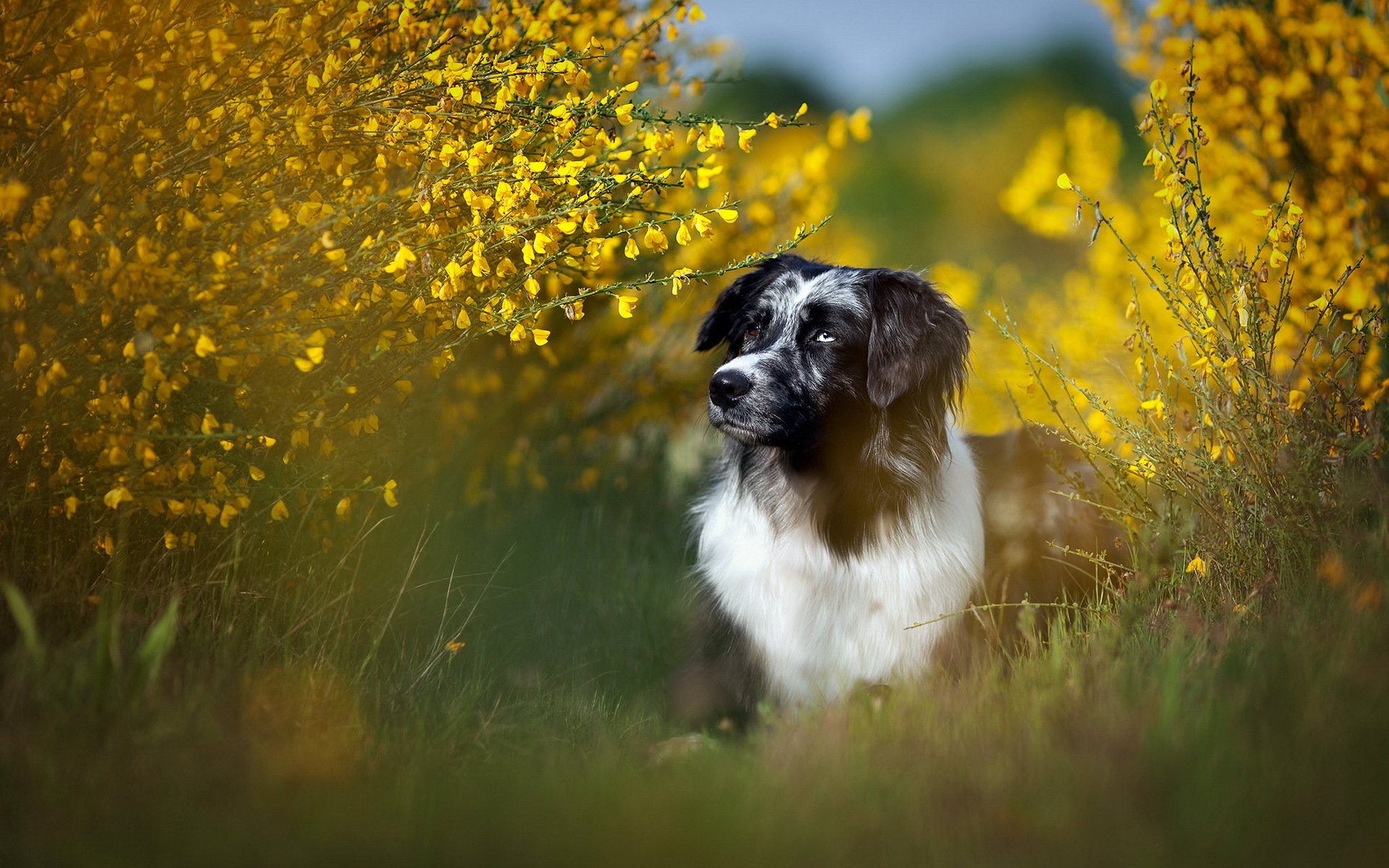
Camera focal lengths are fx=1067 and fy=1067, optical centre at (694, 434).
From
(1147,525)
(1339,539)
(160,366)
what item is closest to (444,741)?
(160,366)

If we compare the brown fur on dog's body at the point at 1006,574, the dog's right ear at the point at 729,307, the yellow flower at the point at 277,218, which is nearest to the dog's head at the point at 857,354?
the dog's right ear at the point at 729,307

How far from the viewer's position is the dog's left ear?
134 inches

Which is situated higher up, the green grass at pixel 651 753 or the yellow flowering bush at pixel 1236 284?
the yellow flowering bush at pixel 1236 284

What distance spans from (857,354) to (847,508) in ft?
1.64

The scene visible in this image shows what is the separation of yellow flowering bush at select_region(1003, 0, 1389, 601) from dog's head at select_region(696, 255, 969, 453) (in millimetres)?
292

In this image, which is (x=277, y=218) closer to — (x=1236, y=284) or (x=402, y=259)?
(x=402, y=259)

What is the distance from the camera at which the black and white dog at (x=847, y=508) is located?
337 cm

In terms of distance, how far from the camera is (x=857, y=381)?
348 cm

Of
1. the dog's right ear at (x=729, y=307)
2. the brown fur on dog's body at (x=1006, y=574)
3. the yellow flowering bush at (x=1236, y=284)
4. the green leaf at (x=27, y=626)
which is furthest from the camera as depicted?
the dog's right ear at (x=729, y=307)

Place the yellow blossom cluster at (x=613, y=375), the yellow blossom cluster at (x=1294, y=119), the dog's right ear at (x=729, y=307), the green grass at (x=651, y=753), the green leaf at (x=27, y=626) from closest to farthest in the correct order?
the green grass at (x=651, y=753) < the green leaf at (x=27, y=626) < the dog's right ear at (x=729, y=307) < the yellow blossom cluster at (x=1294, y=119) < the yellow blossom cluster at (x=613, y=375)

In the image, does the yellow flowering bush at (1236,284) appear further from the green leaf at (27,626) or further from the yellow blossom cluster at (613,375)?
the green leaf at (27,626)

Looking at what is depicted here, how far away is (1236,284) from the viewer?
310 cm

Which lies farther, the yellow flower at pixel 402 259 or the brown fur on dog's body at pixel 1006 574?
the brown fur on dog's body at pixel 1006 574

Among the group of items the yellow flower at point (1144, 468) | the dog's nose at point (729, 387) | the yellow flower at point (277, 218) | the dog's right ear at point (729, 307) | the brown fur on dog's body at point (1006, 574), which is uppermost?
the yellow flower at point (277, 218)
